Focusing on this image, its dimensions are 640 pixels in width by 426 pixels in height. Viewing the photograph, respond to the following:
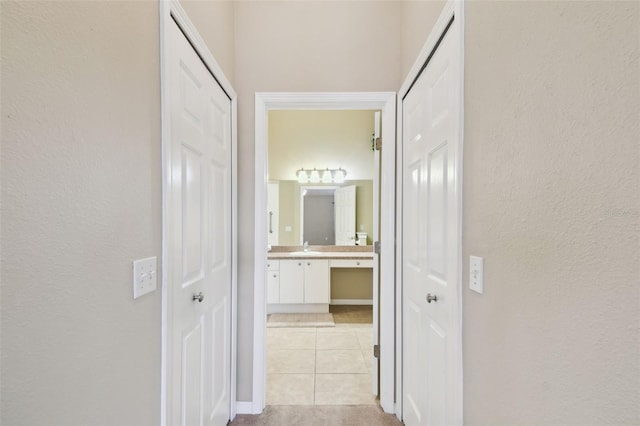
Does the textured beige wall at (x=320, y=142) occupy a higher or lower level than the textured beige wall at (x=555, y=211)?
higher

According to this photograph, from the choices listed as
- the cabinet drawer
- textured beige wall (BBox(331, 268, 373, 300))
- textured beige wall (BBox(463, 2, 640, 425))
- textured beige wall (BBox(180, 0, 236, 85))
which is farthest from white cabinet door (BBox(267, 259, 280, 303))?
textured beige wall (BBox(463, 2, 640, 425))

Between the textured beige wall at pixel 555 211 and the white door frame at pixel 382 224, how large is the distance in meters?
0.85

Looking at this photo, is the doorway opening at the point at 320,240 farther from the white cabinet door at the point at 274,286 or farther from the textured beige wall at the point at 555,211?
the textured beige wall at the point at 555,211

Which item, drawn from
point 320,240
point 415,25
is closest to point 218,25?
point 415,25

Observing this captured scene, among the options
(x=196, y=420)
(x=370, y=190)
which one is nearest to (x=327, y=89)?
(x=196, y=420)

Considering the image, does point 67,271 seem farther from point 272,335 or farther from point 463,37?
point 272,335

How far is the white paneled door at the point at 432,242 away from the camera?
1040 mm

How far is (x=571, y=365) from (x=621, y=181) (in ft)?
1.21

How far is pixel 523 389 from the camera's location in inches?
26.9

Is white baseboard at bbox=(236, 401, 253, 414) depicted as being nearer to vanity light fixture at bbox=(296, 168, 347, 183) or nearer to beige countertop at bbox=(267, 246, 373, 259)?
beige countertop at bbox=(267, 246, 373, 259)

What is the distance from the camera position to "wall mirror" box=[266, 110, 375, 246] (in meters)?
3.85

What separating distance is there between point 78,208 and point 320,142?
3370mm

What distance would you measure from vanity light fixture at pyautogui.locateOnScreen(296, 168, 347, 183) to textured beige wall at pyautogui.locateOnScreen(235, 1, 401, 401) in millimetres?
2186

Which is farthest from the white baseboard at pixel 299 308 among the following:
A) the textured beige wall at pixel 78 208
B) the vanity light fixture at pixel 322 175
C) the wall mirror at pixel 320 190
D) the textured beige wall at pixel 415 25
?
the textured beige wall at pixel 415 25
